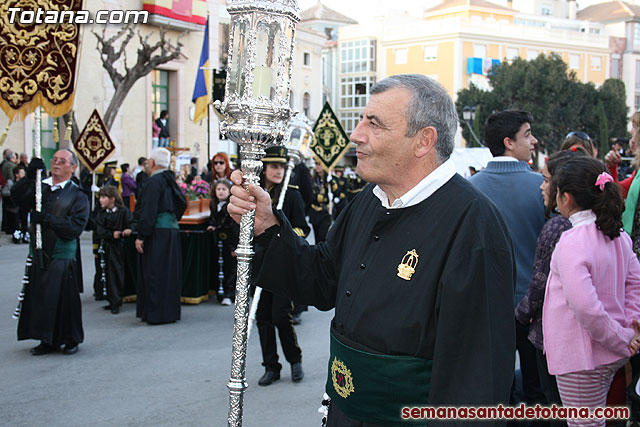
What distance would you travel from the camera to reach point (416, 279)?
6.96 feet

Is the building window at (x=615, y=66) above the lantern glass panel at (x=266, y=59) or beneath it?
above

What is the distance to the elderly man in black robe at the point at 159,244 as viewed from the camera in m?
7.82

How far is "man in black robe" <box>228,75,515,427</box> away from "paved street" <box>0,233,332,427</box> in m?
2.74

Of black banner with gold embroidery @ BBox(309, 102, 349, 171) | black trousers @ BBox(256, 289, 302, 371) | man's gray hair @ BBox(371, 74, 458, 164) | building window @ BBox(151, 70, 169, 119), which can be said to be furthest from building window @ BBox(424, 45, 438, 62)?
man's gray hair @ BBox(371, 74, 458, 164)

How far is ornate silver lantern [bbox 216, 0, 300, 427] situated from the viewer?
2.54 m

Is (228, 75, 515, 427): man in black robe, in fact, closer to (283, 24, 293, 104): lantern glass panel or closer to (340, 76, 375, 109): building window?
(283, 24, 293, 104): lantern glass panel

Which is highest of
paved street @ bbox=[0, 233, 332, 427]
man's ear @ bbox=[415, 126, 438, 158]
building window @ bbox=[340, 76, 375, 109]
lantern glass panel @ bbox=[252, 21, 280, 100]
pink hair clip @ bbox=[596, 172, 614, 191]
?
building window @ bbox=[340, 76, 375, 109]

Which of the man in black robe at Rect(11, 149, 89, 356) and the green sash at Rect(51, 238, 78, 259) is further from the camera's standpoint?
the green sash at Rect(51, 238, 78, 259)

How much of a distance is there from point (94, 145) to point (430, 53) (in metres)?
48.7

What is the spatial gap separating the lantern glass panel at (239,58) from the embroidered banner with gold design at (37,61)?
4.71m

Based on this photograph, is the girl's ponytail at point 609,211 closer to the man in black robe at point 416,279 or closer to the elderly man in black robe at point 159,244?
the man in black robe at point 416,279

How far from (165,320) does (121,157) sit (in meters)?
16.6

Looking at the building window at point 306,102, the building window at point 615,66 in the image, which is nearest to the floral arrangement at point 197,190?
the building window at point 306,102

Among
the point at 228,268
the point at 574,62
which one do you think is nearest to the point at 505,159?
the point at 228,268
